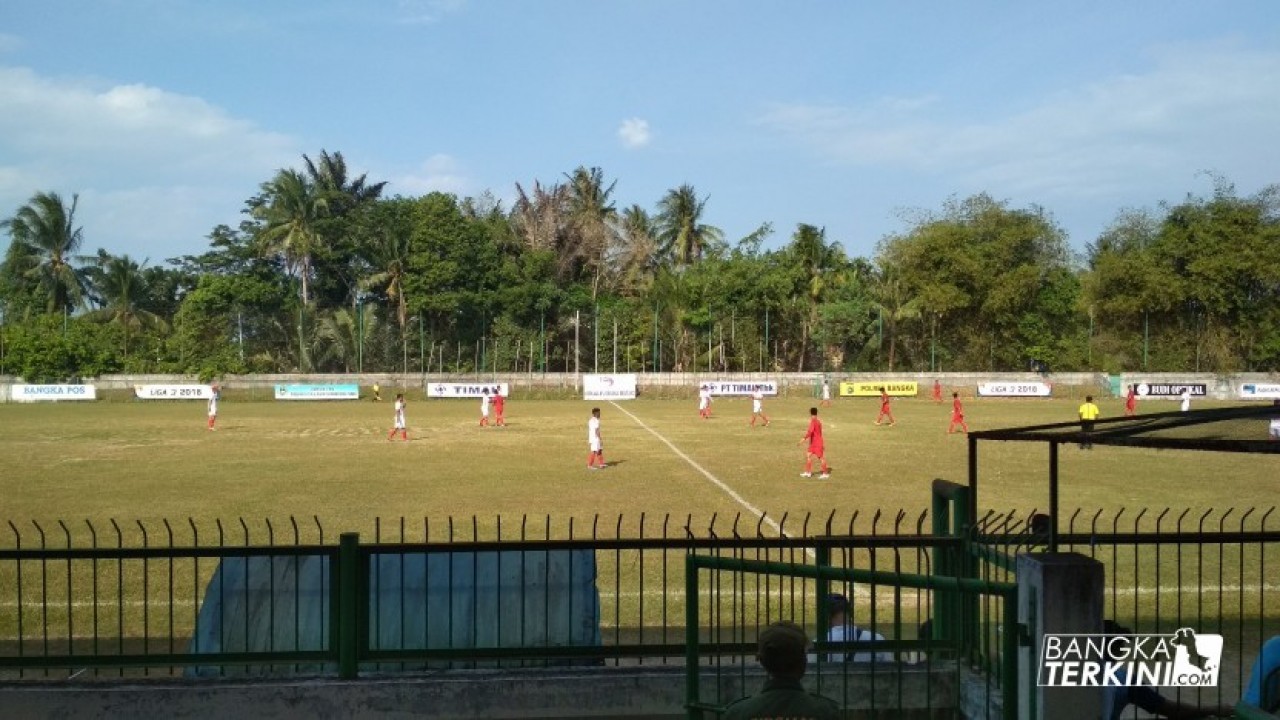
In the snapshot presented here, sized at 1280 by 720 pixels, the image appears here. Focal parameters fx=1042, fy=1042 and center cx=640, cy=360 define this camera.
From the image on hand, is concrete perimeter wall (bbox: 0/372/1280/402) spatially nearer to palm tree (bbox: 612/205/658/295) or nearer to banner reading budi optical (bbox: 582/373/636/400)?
banner reading budi optical (bbox: 582/373/636/400)

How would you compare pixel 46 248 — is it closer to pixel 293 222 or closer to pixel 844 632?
pixel 293 222

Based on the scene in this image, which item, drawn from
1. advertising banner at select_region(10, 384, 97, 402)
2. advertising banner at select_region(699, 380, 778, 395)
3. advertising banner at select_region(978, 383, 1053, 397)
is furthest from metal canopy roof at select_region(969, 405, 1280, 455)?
advertising banner at select_region(10, 384, 97, 402)

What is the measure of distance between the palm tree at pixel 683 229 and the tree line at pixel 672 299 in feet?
27.2

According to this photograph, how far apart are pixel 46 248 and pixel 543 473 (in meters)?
70.8

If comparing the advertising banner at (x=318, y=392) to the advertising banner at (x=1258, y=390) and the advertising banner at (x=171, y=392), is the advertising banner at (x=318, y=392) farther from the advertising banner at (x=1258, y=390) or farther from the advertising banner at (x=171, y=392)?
the advertising banner at (x=1258, y=390)

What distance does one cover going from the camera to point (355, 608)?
20.9ft

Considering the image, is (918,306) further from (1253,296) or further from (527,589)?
(527,589)

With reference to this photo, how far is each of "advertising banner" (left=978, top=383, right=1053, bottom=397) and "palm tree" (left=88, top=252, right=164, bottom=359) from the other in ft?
198

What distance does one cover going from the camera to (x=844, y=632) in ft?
19.4

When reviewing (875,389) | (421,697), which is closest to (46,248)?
(875,389)

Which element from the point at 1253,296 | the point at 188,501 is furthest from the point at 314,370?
the point at 1253,296

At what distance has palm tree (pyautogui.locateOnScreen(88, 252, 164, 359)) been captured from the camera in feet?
255

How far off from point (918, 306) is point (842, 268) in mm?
7240

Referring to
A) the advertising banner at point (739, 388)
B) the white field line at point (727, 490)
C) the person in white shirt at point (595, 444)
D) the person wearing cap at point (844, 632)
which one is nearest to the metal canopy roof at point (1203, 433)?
the person wearing cap at point (844, 632)
